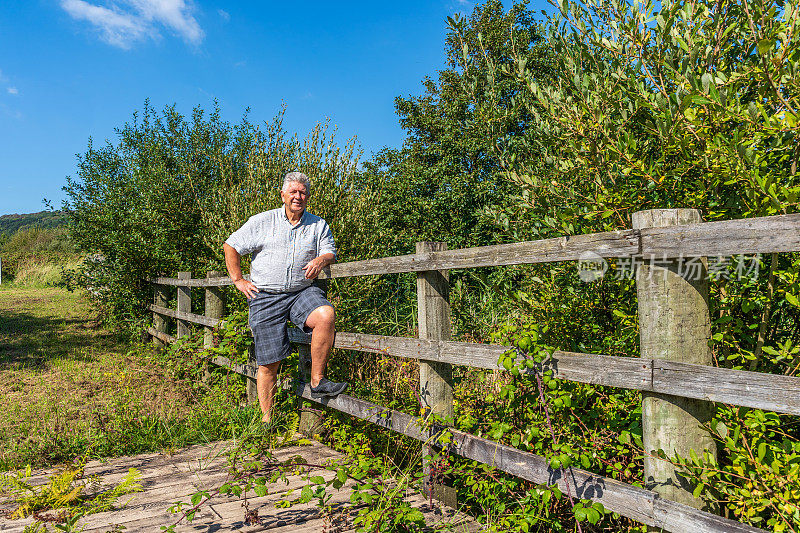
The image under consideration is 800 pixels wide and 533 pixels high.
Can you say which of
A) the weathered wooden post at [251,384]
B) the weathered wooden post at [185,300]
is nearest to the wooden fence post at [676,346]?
the weathered wooden post at [251,384]

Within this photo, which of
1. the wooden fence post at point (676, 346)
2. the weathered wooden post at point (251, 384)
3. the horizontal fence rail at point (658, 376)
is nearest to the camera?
the horizontal fence rail at point (658, 376)

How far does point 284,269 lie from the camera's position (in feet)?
14.4

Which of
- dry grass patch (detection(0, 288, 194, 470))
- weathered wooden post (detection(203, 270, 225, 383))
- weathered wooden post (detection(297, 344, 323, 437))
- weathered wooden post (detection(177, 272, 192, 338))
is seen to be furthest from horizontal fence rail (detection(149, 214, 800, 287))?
weathered wooden post (detection(177, 272, 192, 338))

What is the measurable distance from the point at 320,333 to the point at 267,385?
2.90 feet

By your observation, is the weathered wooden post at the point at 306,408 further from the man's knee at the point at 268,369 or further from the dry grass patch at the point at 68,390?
the dry grass patch at the point at 68,390

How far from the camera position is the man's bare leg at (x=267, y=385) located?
464cm

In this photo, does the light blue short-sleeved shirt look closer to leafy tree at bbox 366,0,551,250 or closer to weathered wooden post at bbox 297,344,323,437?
weathered wooden post at bbox 297,344,323,437

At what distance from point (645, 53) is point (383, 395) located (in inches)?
137

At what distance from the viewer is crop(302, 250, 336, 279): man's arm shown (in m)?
4.36

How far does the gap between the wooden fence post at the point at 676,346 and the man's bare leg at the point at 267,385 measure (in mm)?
3110

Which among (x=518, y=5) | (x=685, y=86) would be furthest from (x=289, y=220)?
(x=518, y=5)

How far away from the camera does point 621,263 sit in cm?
279

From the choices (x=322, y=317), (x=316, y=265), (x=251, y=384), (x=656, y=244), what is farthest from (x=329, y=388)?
(x=656, y=244)

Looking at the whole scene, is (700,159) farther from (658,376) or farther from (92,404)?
(92,404)
